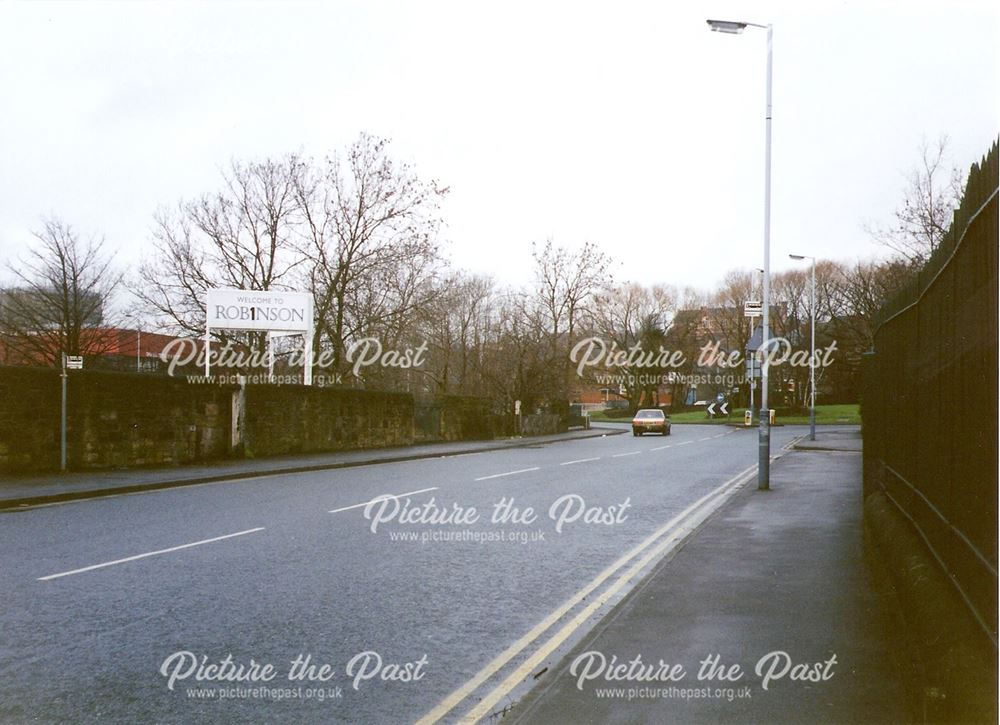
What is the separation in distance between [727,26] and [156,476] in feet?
45.6

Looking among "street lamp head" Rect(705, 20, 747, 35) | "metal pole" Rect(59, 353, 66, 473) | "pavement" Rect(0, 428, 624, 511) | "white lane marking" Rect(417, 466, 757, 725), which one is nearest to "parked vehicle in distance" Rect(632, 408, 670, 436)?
"pavement" Rect(0, 428, 624, 511)

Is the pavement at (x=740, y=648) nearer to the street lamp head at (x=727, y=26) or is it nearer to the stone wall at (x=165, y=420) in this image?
the street lamp head at (x=727, y=26)

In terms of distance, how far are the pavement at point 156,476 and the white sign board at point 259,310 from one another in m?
5.33

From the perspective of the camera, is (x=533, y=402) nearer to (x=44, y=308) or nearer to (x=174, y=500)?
(x=44, y=308)

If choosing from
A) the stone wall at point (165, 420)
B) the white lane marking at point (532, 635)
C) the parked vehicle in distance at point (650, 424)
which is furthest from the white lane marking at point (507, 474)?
the parked vehicle in distance at point (650, 424)

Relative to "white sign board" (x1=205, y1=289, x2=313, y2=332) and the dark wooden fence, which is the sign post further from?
the dark wooden fence

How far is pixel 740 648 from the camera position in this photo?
5566 mm

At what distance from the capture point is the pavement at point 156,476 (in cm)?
1466

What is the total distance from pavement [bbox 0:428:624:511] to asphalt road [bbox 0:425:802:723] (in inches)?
35.9

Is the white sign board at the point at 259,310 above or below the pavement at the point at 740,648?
above

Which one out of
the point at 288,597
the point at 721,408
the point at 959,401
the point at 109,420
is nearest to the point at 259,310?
the point at 109,420

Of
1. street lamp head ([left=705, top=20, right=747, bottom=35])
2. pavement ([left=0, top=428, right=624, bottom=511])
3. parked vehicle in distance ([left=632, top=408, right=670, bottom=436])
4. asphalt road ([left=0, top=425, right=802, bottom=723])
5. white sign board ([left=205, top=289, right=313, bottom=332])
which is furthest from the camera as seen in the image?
parked vehicle in distance ([left=632, top=408, right=670, bottom=436])

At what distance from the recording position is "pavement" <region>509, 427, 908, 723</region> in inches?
179

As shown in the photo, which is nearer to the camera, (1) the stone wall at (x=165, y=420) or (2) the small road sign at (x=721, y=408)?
(1) the stone wall at (x=165, y=420)
